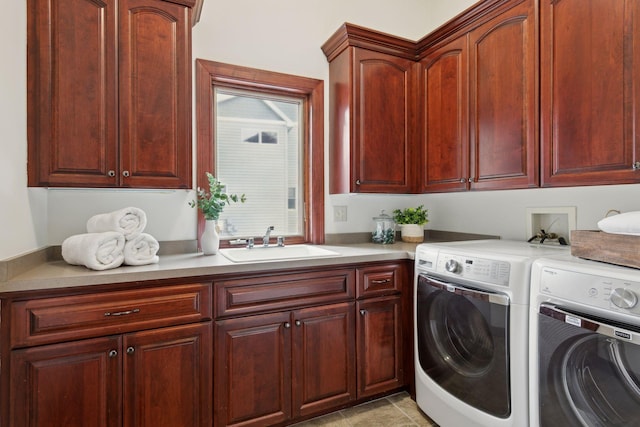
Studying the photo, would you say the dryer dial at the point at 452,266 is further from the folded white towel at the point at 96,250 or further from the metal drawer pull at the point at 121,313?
the folded white towel at the point at 96,250

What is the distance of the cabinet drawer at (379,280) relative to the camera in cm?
194

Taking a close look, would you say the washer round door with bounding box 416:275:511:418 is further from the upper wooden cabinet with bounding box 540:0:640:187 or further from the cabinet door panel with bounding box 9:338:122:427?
the cabinet door panel with bounding box 9:338:122:427

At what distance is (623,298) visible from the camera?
102cm

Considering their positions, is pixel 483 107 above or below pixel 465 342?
above

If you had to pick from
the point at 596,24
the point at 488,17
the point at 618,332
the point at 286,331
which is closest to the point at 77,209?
the point at 286,331

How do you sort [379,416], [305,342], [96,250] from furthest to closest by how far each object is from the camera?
[379,416] → [305,342] → [96,250]

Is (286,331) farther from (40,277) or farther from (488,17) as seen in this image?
(488,17)

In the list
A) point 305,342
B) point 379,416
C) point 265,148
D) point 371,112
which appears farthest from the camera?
point 265,148

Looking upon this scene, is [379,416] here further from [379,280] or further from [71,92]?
[71,92]

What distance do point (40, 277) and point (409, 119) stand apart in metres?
2.26

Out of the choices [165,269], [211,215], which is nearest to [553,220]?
[211,215]

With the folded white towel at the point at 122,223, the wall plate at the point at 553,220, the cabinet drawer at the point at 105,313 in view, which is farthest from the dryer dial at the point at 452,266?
the folded white towel at the point at 122,223

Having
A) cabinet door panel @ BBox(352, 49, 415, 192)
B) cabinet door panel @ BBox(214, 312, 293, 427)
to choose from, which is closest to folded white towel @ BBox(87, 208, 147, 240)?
cabinet door panel @ BBox(214, 312, 293, 427)

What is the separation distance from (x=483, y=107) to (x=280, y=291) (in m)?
1.58
